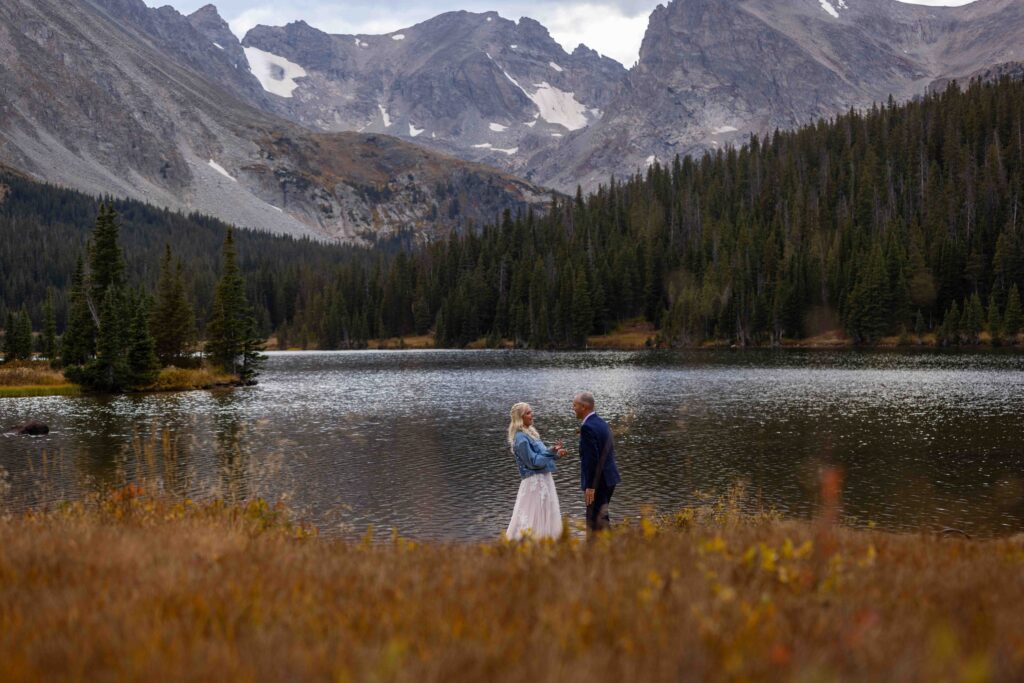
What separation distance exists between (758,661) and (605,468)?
30.7 ft

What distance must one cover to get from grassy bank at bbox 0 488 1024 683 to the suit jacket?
182 inches

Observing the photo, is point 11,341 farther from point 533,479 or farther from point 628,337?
point 628,337

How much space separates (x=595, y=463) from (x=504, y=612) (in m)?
8.15

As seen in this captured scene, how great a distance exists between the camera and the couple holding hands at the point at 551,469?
1382cm

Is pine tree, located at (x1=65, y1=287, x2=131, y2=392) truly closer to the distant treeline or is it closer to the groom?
the groom

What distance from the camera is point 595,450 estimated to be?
13.8m

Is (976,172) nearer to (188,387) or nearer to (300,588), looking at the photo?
(188,387)

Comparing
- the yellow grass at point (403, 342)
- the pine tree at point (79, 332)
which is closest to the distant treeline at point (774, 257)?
the yellow grass at point (403, 342)

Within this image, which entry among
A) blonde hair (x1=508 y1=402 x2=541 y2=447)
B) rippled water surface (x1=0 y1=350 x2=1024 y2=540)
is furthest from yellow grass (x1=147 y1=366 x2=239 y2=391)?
blonde hair (x1=508 y1=402 x2=541 y2=447)

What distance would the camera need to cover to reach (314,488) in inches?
1033

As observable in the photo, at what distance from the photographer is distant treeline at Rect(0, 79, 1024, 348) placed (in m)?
125

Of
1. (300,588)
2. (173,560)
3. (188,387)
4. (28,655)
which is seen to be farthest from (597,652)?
(188,387)

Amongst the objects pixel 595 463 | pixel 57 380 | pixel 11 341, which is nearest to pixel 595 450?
pixel 595 463

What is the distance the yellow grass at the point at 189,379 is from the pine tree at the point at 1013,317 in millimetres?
105644
